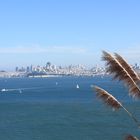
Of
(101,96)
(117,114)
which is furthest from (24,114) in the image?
(101,96)

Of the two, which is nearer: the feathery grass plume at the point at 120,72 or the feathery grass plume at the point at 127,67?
the feathery grass plume at the point at 120,72

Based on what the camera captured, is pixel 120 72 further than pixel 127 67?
No

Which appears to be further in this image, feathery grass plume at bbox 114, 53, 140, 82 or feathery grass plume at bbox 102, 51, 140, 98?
feathery grass plume at bbox 114, 53, 140, 82

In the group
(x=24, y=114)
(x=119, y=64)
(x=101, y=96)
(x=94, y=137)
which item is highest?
(x=119, y=64)

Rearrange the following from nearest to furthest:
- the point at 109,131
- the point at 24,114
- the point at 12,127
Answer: the point at 109,131 → the point at 12,127 → the point at 24,114

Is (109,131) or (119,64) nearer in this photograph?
(119,64)

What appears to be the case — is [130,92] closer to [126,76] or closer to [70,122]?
[126,76]

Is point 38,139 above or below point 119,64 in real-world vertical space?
below

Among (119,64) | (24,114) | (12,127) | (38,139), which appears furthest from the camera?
(24,114)
